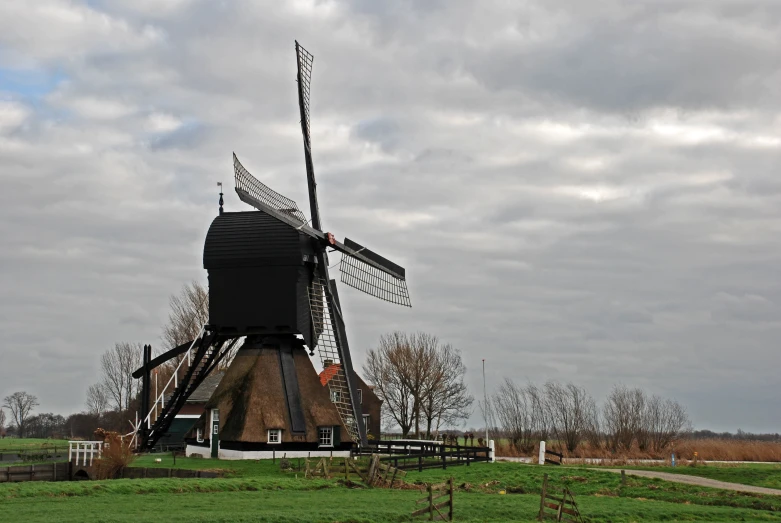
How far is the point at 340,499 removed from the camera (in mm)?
24406

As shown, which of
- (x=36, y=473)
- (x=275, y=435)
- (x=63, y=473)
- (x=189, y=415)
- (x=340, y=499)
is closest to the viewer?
(x=340, y=499)

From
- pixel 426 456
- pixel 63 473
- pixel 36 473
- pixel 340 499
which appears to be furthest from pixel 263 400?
pixel 340 499

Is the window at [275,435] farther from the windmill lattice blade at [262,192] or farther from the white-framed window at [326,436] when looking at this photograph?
the windmill lattice blade at [262,192]

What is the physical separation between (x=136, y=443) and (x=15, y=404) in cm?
10690

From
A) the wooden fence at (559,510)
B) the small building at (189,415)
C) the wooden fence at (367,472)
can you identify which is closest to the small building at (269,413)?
the wooden fence at (367,472)

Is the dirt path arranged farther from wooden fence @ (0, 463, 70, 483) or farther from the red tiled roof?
wooden fence @ (0, 463, 70, 483)

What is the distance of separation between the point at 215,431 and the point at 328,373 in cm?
541

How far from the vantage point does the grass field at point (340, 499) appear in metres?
20.6

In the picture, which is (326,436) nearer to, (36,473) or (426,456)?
(426,456)

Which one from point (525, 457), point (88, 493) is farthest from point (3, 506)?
point (525, 457)

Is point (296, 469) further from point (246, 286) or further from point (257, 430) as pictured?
point (246, 286)

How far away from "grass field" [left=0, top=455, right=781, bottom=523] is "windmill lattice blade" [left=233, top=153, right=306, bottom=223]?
11.9 meters

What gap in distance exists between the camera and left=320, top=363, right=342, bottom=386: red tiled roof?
37531 millimetres

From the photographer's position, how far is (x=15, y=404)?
134250 mm
